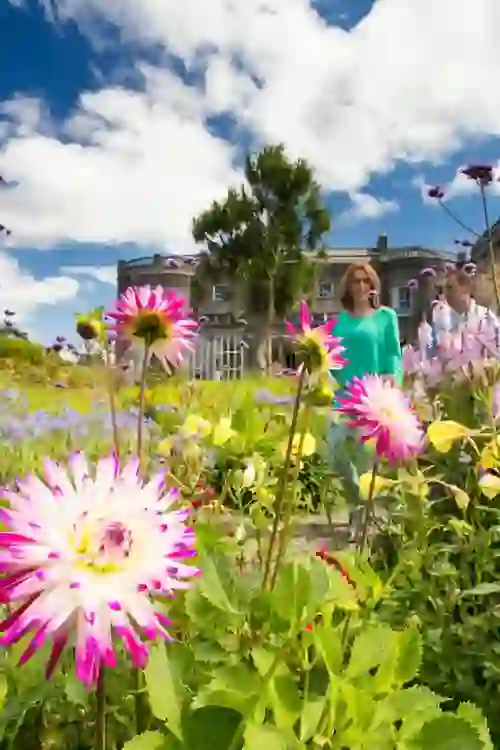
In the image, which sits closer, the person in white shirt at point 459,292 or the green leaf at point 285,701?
the green leaf at point 285,701

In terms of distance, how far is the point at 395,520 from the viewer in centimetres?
135

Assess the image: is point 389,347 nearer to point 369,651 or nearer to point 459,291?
point 459,291

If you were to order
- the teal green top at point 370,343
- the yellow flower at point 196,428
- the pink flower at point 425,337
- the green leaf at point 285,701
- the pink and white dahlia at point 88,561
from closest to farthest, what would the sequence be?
the pink and white dahlia at point 88,561 < the green leaf at point 285,701 < the yellow flower at point 196,428 < the pink flower at point 425,337 < the teal green top at point 370,343

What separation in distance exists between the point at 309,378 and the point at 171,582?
11.9 inches

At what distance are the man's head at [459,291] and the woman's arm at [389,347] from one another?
55 cm

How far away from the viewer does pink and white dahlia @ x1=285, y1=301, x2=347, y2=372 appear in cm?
61

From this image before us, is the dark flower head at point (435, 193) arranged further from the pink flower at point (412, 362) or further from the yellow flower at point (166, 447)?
the yellow flower at point (166, 447)

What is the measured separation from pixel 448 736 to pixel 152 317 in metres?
0.34

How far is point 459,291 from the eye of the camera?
1679mm

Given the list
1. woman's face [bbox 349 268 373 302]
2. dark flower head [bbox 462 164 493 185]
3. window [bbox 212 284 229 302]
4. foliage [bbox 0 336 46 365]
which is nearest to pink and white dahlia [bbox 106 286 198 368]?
dark flower head [bbox 462 164 493 185]

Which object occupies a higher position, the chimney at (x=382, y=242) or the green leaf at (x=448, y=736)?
the chimney at (x=382, y=242)

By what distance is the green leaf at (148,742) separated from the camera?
42 centimetres

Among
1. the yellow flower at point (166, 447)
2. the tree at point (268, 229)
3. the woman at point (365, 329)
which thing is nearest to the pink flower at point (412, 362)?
the woman at point (365, 329)

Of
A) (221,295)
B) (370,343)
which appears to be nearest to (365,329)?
(370,343)
